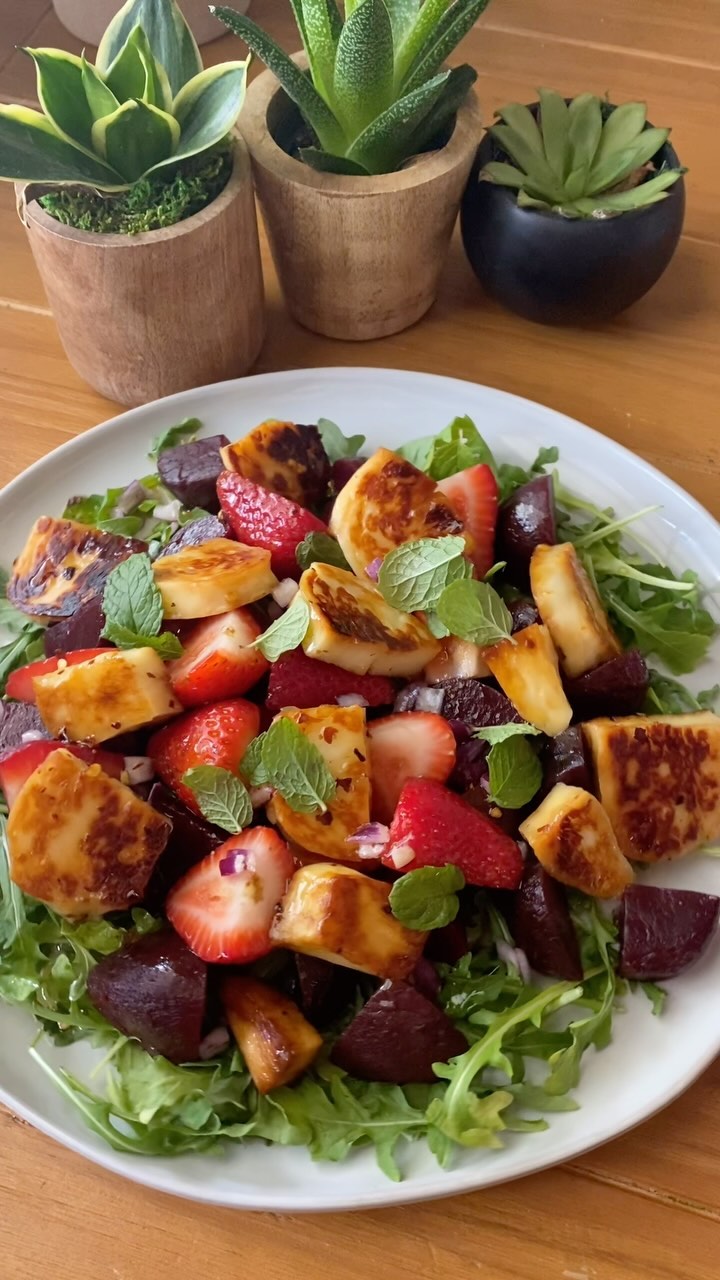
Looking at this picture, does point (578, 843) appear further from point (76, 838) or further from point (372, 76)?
point (372, 76)

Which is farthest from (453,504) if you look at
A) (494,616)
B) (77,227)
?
(77,227)

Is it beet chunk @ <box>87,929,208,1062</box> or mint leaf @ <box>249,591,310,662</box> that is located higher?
mint leaf @ <box>249,591,310,662</box>

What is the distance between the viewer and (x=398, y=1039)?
961 millimetres

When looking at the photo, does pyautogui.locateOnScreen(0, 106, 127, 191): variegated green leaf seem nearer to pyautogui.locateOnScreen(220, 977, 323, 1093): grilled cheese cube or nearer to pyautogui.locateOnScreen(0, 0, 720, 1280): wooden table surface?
pyautogui.locateOnScreen(0, 0, 720, 1280): wooden table surface

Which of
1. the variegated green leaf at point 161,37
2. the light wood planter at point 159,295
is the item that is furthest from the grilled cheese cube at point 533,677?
the variegated green leaf at point 161,37

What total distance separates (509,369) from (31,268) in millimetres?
834

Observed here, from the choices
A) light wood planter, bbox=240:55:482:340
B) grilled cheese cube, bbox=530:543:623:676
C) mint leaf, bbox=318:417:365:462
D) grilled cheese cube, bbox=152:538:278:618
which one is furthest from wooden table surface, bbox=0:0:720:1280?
grilled cheese cube, bbox=152:538:278:618

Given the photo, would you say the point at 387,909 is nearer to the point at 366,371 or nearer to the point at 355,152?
the point at 366,371

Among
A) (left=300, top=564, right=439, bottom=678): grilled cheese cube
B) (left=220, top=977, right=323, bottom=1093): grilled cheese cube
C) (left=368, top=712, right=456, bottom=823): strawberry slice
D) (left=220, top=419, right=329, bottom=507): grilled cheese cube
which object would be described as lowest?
(left=220, top=977, right=323, bottom=1093): grilled cheese cube

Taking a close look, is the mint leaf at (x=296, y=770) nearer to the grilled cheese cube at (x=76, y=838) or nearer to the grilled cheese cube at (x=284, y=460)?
the grilled cheese cube at (x=76, y=838)

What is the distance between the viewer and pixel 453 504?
127 centimetres

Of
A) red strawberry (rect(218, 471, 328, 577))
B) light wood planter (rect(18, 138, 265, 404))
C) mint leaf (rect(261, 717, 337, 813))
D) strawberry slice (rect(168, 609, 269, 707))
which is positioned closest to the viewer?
mint leaf (rect(261, 717, 337, 813))

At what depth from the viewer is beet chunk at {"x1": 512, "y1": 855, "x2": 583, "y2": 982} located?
102cm

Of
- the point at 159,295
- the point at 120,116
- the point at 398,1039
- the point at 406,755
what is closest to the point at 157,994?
the point at 398,1039
